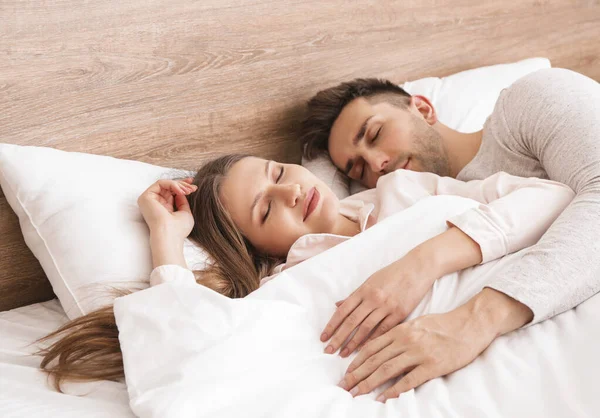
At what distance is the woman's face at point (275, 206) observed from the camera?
1.44m

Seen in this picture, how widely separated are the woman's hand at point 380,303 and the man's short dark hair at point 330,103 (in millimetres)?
698

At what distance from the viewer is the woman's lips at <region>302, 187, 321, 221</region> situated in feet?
4.77

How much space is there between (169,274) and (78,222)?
0.74ft

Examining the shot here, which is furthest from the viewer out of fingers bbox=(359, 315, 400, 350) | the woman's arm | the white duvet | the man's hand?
the woman's arm

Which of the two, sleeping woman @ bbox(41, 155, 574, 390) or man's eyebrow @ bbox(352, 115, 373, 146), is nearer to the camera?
sleeping woman @ bbox(41, 155, 574, 390)

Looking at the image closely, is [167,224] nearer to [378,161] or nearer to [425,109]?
[378,161]

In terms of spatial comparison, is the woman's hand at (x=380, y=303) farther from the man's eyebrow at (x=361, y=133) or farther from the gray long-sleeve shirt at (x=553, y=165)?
Result: the man's eyebrow at (x=361, y=133)

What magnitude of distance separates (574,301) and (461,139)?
0.78m

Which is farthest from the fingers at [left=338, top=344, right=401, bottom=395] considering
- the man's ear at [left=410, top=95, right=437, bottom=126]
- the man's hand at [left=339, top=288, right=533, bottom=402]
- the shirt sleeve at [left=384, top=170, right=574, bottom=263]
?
the man's ear at [left=410, top=95, right=437, bottom=126]

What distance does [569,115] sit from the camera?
1.43 m

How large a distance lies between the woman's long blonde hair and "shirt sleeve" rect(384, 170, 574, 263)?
432mm

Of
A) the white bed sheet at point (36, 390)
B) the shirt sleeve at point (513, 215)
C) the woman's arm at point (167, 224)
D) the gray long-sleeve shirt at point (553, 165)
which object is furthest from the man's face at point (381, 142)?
the white bed sheet at point (36, 390)

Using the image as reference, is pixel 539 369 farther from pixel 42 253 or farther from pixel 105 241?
pixel 42 253

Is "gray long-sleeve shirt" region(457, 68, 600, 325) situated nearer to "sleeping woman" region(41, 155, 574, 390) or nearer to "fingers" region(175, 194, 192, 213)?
"sleeping woman" region(41, 155, 574, 390)
